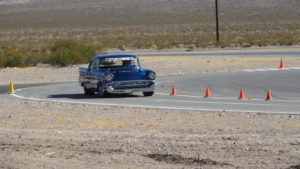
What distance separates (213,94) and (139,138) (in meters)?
10.4

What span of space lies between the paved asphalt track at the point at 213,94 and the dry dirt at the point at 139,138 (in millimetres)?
1396

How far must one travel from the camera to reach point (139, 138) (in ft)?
45.9

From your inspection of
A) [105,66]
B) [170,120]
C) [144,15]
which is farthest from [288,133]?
[144,15]

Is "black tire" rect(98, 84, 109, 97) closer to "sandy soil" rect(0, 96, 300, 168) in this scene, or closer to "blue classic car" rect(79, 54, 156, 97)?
"blue classic car" rect(79, 54, 156, 97)

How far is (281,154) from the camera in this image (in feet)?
38.1

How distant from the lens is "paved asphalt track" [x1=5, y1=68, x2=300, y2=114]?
66.4 ft

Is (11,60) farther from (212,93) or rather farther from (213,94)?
(213,94)

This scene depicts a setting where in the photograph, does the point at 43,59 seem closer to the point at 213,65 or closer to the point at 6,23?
the point at 213,65

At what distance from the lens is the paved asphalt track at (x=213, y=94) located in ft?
66.4

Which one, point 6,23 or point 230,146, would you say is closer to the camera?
point 230,146

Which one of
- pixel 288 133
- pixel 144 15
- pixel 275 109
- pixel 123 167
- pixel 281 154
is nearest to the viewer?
pixel 123 167

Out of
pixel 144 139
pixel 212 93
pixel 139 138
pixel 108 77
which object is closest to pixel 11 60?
pixel 108 77

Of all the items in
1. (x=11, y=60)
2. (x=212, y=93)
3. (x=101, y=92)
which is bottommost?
(x=212, y=93)

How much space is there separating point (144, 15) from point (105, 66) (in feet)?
403
